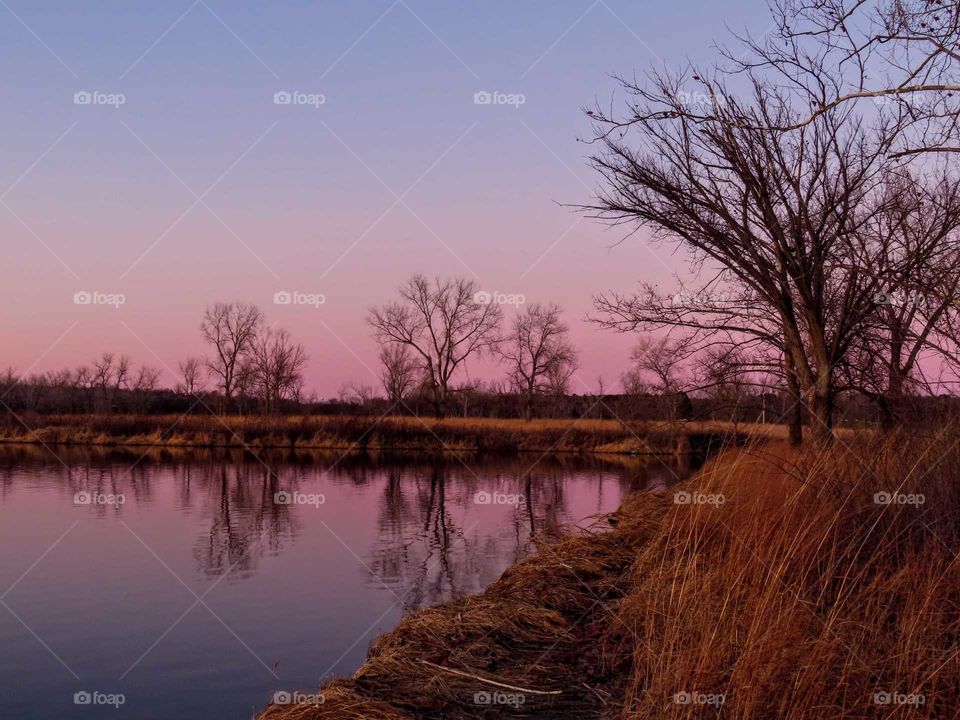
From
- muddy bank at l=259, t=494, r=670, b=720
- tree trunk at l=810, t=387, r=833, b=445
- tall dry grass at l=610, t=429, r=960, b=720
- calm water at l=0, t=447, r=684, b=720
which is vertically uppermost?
tree trunk at l=810, t=387, r=833, b=445

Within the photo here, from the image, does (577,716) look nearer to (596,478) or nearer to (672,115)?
(672,115)

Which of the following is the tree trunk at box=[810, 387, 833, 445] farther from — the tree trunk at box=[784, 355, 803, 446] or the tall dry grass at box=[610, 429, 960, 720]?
the tall dry grass at box=[610, 429, 960, 720]

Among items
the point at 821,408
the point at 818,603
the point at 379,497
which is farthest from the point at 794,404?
the point at 379,497

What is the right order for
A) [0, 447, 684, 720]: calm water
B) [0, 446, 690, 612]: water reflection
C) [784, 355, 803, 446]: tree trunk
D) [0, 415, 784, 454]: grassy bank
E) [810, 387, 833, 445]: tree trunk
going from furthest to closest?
1. [0, 415, 784, 454]: grassy bank
2. [0, 446, 690, 612]: water reflection
3. [784, 355, 803, 446]: tree trunk
4. [810, 387, 833, 445]: tree trunk
5. [0, 447, 684, 720]: calm water

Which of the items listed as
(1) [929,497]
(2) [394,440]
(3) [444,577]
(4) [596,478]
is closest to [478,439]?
(2) [394,440]

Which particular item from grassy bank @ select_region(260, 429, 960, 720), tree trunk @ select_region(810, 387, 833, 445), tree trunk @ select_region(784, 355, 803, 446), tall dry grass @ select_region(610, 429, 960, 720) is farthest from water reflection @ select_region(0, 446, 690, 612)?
tall dry grass @ select_region(610, 429, 960, 720)

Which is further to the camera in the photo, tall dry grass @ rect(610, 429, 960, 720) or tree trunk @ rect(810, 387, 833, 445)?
tree trunk @ rect(810, 387, 833, 445)

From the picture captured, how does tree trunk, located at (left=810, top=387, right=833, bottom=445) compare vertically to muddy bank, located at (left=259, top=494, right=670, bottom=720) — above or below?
above

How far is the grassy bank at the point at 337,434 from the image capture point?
4462cm

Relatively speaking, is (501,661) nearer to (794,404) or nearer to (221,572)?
(794,404)

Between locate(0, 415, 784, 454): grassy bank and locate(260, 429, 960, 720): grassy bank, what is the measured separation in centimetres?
3527

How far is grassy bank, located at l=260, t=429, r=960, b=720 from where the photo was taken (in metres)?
4.91

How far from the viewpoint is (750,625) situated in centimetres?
543

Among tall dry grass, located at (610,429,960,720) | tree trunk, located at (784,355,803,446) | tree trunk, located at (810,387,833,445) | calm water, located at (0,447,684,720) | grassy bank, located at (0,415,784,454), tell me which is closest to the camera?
tall dry grass, located at (610,429,960,720)
